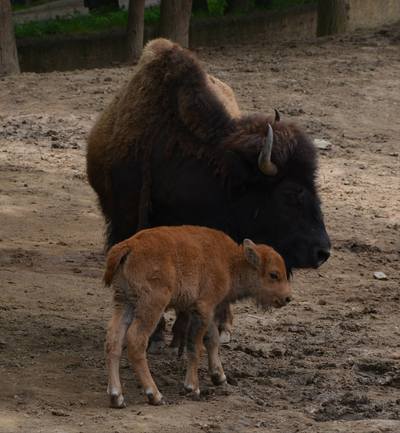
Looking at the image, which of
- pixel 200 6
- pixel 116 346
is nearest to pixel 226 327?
pixel 116 346

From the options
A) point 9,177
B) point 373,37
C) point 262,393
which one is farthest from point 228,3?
point 262,393

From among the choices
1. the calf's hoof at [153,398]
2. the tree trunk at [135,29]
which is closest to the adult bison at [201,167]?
the calf's hoof at [153,398]

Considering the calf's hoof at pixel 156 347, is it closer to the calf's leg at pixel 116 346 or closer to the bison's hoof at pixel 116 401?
the calf's leg at pixel 116 346

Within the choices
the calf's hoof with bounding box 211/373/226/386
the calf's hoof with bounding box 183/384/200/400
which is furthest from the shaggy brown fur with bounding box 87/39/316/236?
the calf's hoof with bounding box 183/384/200/400

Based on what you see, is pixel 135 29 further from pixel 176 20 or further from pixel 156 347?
pixel 156 347

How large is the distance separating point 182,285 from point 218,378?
2.19 feet

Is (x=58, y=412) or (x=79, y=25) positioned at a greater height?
(x=58, y=412)

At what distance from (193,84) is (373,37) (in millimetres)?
10767

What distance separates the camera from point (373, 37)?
18.0m

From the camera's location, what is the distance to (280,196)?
291 inches

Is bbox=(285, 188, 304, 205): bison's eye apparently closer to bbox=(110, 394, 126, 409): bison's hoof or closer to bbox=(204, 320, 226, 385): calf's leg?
bbox=(204, 320, 226, 385): calf's leg

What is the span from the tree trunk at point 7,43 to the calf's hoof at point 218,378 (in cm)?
1034

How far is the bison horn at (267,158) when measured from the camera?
7.18m

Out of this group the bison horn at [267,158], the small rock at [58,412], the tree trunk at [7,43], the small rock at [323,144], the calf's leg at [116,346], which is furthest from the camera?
the tree trunk at [7,43]
